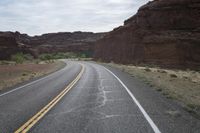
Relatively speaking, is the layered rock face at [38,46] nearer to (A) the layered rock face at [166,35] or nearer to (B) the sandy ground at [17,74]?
(A) the layered rock face at [166,35]

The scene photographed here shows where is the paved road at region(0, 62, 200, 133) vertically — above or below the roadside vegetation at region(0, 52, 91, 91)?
above

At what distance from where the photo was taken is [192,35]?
5062 centimetres

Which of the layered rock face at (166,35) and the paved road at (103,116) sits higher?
the layered rock face at (166,35)

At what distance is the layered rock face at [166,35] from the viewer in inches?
1940

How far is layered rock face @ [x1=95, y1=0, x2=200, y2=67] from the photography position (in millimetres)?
49281

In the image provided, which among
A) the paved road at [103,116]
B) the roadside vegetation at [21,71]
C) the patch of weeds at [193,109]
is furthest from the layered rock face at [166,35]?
the patch of weeds at [193,109]

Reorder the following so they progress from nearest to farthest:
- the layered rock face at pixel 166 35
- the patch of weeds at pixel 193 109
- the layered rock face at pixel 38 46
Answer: the patch of weeds at pixel 193 109, the layered rock face at pixel 166 35, the layered rock face at pixel 38 46

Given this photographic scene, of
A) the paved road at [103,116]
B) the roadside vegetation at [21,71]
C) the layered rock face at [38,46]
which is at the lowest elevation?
the roadside vegetation at [21,71]

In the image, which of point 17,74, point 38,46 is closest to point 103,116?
point 17,74

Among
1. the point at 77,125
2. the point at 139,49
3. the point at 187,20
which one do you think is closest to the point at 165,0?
the point at 187,20

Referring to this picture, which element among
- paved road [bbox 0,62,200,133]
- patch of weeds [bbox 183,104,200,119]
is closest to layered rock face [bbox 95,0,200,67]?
paved road [bbox 0,62,200,133]

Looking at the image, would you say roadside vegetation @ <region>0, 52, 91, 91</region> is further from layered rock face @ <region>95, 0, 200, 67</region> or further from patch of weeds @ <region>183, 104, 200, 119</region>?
layered rock face @ <region>95, 0, 200, 67</region>

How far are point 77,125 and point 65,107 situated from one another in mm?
2984

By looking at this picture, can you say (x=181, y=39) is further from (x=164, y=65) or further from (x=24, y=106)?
(x=24, y=106)
